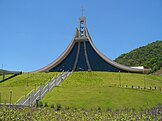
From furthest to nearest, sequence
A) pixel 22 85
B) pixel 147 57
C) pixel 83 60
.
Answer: pixel 147 57
pixel 83 60
pixel 22 85

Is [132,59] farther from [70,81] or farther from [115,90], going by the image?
[115,90]

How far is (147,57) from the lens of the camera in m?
70.2

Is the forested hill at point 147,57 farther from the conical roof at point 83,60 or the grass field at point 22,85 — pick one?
the grass field at point 22,85

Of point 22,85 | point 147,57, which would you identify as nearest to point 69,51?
point 22,85

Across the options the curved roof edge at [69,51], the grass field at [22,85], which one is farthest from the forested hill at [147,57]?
the grass field at [22,85]

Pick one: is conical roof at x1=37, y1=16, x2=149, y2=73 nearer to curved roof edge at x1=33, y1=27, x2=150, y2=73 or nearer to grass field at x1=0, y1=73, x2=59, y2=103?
curved roof edge at x1=33, y1=27, x2=150, y2=73

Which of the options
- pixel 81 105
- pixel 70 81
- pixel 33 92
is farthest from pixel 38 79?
pixel 81 105

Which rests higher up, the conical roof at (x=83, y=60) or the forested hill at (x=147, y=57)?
the forested hill at (x=147, y=57)

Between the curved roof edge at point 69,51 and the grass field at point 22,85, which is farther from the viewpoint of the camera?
the curved roof edge at point 69,51

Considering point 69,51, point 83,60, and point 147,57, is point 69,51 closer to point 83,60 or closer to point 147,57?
point 83,60

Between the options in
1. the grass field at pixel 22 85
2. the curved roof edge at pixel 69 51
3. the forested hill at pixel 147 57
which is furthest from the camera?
the forested hill at pixel 147 57

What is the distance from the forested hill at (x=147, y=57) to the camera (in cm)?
6213

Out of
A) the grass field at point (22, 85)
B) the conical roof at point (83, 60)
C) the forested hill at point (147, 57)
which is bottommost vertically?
the grass field at point (22, 85)

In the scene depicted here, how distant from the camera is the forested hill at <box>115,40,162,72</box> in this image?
6213 centimetres
